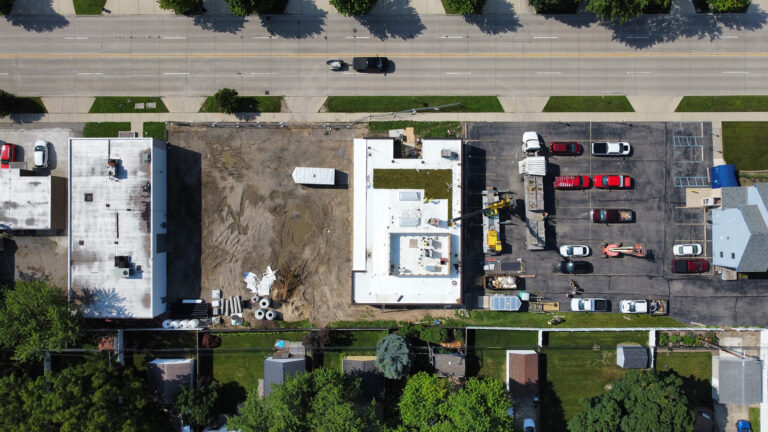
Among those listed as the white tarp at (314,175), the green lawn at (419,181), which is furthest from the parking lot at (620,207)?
the white tarp at (314,175)

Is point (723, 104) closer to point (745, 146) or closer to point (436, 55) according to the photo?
point (745, 146)

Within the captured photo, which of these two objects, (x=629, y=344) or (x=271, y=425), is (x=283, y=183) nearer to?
(x=271, y=425)

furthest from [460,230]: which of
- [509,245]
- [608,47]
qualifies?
[608,47]

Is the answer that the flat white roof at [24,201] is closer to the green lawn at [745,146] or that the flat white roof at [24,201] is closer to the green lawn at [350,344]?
the green lawn at [350,344]

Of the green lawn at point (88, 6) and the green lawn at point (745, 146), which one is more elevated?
the green lawn at point (88, 6)

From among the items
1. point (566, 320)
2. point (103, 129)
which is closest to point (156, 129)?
point (103, 129)

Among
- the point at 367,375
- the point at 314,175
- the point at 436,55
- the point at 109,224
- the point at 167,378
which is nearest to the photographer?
the point at 109,224

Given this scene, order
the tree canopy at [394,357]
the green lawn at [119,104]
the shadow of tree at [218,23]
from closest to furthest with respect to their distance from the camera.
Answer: the tree canopy at [394,357] → the green lawn at [119,104] → the shadow of tree at [218,23]
